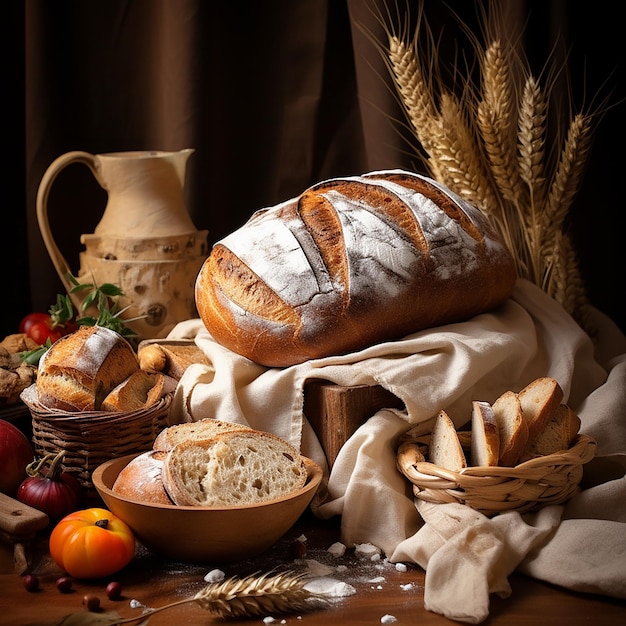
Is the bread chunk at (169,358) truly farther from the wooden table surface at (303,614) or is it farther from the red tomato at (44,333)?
the wooden table surface at (303,614)

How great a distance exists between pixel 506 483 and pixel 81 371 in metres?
0.79

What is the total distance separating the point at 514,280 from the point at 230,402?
758 mm

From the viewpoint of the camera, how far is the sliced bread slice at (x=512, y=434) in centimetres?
151

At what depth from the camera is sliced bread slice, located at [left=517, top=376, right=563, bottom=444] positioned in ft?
5.14

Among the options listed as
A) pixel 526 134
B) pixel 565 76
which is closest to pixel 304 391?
pixel 526 134

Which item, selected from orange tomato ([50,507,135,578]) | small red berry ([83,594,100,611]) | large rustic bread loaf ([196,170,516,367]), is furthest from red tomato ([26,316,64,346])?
small red berry ([83,594,100,611])

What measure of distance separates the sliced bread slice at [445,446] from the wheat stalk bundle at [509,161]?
2.36ft

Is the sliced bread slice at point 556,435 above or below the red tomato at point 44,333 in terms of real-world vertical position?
below

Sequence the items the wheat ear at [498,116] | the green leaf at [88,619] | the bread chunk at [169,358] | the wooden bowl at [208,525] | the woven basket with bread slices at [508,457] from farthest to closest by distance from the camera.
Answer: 1. the wheat ear at [498,116]
2. the bread chunk at [169,358]
3. the woven basket with bread slices at [508,457]
4. the wooden bowl at [208,525]
5. the green leaf at [88,619]

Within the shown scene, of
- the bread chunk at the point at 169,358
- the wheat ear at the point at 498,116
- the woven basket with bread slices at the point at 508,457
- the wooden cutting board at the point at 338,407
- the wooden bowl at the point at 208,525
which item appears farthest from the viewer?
the wheat ear at the point at 498,116

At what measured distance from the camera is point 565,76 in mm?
2441

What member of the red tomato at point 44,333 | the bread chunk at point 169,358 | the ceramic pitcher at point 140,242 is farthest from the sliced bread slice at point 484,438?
the red tomato at point 44,333

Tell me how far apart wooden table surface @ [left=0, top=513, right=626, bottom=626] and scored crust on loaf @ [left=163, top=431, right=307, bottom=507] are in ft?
0.45

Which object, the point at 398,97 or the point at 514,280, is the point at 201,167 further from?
the point at 514,280
